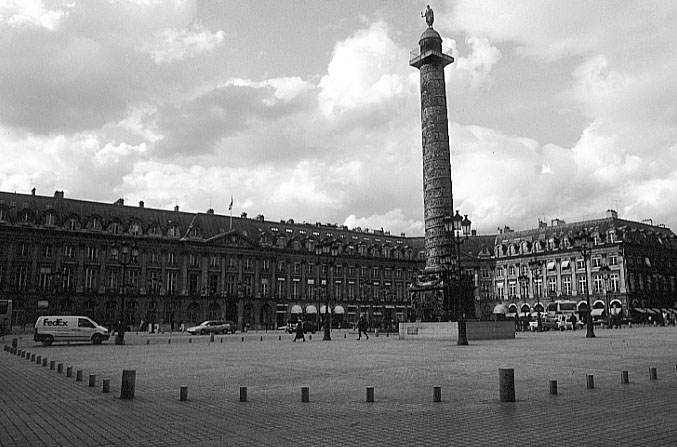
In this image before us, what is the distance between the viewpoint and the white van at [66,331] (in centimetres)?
3338

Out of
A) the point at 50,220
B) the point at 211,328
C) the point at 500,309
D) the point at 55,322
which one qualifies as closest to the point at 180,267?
the point at 50,220

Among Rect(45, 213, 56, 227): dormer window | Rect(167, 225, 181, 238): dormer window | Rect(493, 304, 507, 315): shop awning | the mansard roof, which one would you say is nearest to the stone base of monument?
the mansard roof

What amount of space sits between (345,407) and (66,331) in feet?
90.0

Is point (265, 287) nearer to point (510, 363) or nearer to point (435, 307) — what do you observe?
point (435, 307)

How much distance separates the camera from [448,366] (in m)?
18.4

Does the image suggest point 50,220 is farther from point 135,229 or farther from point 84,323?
point 84,323

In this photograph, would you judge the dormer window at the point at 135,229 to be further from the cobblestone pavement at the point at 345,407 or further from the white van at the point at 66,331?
the cobblestone pavement at the point at 345,407

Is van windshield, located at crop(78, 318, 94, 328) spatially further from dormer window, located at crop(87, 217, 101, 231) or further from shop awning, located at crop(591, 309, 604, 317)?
shop awning, located at crop(591, 309, 604, 317)

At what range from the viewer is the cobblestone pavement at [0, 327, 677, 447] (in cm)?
867

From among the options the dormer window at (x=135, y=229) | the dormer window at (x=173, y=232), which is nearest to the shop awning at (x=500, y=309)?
the dormer window at (x=173, y=232)

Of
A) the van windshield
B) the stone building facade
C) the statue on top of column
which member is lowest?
the van windshield

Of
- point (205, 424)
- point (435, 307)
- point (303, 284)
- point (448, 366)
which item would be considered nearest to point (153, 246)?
point (303, 284)

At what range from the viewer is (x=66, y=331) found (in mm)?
34094

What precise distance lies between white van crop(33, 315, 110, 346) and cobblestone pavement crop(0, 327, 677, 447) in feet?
49.8
